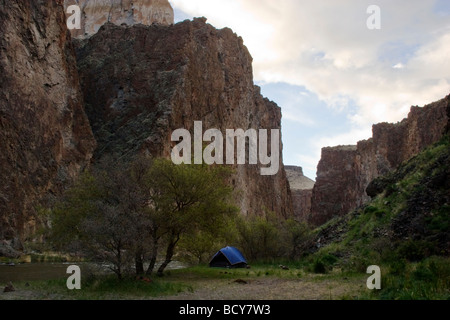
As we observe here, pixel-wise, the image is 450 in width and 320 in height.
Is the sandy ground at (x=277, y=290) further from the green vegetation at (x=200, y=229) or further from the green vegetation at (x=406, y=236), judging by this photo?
the green vegetation at (x=406, y=236)

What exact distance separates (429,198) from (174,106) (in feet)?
189

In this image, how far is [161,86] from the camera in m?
77.9

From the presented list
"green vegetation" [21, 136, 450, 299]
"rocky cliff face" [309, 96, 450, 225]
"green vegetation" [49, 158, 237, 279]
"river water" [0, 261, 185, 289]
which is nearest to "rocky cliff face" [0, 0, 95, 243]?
"river water" [0, 261, 185, 289]

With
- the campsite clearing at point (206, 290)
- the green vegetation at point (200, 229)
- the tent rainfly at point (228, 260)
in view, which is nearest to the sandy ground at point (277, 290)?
the campsite clearing at point (206, 290)

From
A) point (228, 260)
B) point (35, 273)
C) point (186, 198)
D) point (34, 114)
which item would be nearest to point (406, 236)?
point (186, 198)

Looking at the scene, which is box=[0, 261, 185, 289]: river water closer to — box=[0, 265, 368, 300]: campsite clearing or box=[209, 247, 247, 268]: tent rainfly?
box=[0, 265, 368, 300]: campsite clearing

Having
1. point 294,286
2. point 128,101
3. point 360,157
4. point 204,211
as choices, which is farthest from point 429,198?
point 360,157

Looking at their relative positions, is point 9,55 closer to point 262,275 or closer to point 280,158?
point 262,275

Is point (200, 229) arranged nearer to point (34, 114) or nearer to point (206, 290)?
point (206, 290)

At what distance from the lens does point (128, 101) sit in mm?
79562

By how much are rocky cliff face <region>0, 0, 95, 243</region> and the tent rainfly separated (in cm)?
3022

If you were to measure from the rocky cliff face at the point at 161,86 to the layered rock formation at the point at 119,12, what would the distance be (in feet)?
192

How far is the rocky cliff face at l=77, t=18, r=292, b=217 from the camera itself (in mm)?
73000

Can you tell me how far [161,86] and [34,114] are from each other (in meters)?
25.3
